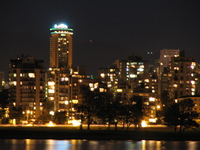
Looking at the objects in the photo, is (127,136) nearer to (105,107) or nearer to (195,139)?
(195,139)

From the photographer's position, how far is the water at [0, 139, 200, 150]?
370ft

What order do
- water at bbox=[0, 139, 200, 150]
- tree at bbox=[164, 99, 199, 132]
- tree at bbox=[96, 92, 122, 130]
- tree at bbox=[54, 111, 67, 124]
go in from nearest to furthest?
water at bbox=[0, 139, 200, 150] → tree at bbox=[164, 99, 199, 132] → tree at bbox=[96, 92, 122, 130] → tree at bbox=[54, 111, 67, 124]

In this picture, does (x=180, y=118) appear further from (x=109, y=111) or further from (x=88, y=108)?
(x=88, y=108)

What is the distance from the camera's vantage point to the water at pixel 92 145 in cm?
11281

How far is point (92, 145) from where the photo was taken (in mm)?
117562

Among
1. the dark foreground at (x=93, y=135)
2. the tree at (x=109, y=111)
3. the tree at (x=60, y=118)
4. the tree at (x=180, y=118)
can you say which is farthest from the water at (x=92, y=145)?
the tree at (x=60, y=118)

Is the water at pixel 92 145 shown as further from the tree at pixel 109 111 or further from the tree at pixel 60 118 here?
the tree at pixel 60 118

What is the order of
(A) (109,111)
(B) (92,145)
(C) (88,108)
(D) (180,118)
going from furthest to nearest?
1. (A) (109,111)
2. (C) (88,108)
3. (D) (180,118)
4. (B) (92,145)

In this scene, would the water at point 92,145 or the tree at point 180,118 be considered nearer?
the water at point 92,145

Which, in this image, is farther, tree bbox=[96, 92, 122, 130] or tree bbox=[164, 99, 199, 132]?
A: tree bbox=[96, 92, 122, 130]

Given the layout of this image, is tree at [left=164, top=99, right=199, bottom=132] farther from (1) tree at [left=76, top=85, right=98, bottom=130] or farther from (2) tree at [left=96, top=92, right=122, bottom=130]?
(1) tree at [left=76, top=85, right=98, bottom=130]

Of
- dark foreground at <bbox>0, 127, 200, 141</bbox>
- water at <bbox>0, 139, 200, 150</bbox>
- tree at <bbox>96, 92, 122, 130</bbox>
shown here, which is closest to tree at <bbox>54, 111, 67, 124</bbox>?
tree at <bbox>96, 92, 122, 130</bbox>

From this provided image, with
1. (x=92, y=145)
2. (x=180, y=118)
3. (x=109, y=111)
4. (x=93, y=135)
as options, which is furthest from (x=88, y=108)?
(x=92, y=145)

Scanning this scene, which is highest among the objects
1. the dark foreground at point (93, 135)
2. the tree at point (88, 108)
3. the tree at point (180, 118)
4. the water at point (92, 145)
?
the tree at point (88, 108)
